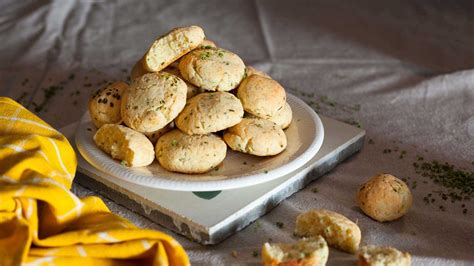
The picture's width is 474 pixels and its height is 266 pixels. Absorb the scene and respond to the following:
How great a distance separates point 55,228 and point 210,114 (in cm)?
34

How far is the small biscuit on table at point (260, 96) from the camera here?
4.45 feet

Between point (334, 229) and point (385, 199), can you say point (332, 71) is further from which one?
point (334, 229)

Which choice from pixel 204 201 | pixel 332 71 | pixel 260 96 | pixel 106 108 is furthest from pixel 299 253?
pixel 332 71

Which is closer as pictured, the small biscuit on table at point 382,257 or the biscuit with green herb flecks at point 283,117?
the small biscuit on table at point 382,257

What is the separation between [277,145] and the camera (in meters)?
1.34

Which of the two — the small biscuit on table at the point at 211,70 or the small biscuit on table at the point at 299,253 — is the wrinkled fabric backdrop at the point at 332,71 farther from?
the small biscuit on table at the point at 211,70

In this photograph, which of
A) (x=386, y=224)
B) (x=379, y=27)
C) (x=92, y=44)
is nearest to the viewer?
(x=386, y=224)

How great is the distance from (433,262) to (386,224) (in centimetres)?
13

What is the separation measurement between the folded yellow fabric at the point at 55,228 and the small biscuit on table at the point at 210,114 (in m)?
0.22

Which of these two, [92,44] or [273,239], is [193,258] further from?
[92,44]

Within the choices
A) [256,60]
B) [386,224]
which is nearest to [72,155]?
[386,224]

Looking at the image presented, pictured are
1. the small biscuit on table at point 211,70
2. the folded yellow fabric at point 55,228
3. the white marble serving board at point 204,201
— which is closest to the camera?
the folded yellow fabric at point 55,228

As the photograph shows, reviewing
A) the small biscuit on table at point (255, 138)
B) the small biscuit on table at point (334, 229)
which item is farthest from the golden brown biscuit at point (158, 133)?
the small biscuit on table at point (334, 229)

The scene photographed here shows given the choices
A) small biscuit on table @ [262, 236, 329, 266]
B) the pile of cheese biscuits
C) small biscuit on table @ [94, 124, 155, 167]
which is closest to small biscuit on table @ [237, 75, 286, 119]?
the pile of cheese biscuits
